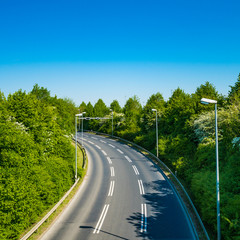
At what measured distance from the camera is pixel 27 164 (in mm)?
17500

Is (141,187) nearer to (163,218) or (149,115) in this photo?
(163,218)

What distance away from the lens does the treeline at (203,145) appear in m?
13.3

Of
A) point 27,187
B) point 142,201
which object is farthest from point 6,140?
point 142,201

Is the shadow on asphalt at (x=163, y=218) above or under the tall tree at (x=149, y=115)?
under

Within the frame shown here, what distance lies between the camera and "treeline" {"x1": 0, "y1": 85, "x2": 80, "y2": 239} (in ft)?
42.3

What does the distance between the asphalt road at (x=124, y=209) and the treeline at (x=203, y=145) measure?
225 cm

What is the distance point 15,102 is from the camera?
2383cm

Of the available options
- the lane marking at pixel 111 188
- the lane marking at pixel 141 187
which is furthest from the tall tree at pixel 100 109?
the lane marking at pixel 141 187

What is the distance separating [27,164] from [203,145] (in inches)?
734

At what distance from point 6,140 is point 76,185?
927 cm

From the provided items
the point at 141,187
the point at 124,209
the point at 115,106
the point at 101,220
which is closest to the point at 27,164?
the point at 101,220

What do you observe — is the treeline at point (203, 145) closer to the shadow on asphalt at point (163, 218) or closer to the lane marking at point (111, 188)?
the shadow on asphalt at point (163, 218)

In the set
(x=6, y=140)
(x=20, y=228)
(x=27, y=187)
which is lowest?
(x=20, y=228)

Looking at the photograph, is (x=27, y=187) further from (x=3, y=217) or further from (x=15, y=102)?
(x=15, y=102)
